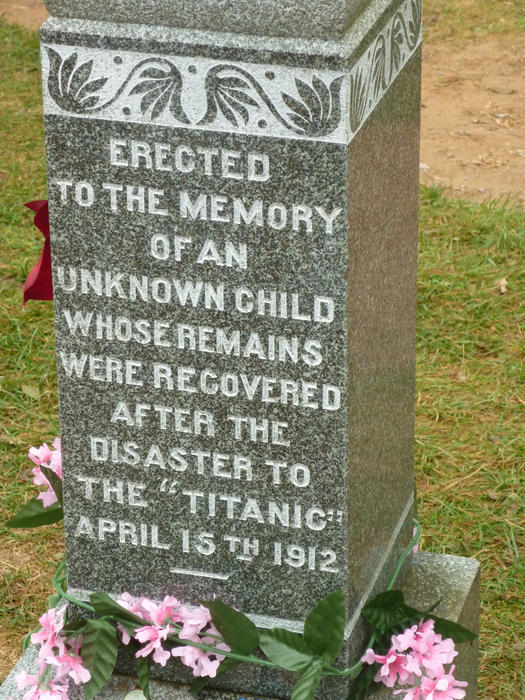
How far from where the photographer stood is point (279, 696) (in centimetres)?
269

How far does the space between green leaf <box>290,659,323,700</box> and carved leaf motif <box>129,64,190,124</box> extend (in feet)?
3.49

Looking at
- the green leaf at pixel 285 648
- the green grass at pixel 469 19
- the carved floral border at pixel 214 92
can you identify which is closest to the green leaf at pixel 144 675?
the green leaf at pixel 285 648

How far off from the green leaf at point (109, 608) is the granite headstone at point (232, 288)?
8cm

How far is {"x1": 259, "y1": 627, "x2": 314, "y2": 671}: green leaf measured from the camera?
258 centimetres

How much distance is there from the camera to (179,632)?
8.73ft

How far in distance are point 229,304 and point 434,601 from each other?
0.92 meters

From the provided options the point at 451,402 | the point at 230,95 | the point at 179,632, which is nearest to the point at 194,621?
the point at 179,632

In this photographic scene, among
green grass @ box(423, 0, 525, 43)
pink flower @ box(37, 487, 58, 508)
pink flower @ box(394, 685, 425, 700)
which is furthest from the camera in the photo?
green grass @ box(423, 0, 525, 43)

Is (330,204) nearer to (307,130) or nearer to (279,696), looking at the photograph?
(307,130)

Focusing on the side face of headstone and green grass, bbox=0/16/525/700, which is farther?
green grass, bbox=0/16/525/700

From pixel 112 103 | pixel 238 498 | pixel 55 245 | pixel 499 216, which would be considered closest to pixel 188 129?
pixel 112 103

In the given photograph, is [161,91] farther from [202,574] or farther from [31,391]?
[31,391]

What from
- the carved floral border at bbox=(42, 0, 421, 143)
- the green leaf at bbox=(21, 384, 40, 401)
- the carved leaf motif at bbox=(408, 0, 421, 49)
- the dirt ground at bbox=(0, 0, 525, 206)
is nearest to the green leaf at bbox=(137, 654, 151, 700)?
A: the carved floral border at bbox=(42, 0, 421, 143)

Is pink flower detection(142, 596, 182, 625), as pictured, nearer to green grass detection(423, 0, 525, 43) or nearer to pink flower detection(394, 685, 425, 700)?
pink flower detection(394, 685, 425, 700)
